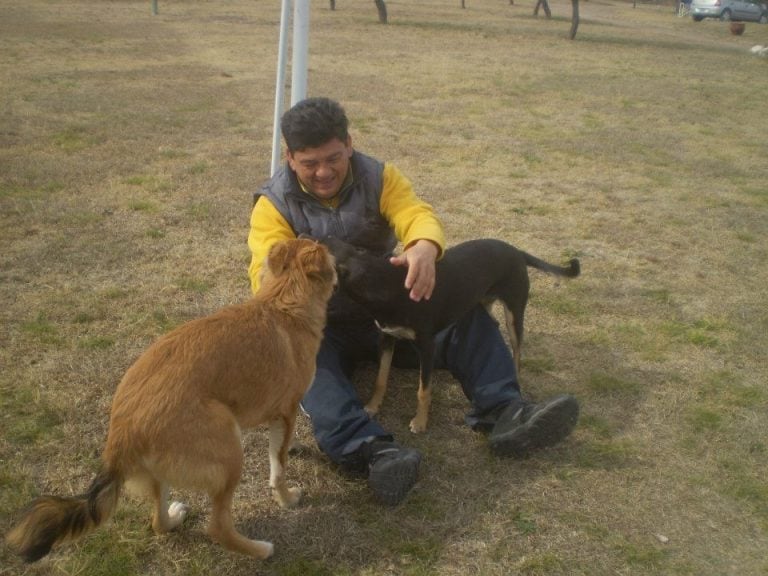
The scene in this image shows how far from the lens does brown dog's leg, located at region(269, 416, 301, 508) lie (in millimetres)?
2998

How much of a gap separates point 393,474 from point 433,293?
101 cm

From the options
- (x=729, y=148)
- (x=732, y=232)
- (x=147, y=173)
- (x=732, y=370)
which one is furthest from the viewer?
(x=729, y=148)

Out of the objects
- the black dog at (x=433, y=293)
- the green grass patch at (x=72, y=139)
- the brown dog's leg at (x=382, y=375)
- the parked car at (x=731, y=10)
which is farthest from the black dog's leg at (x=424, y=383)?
the parked car at (x=731, y=10)

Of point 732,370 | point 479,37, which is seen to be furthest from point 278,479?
point 479,37

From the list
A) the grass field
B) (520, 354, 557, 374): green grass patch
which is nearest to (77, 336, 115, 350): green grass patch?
the grass field

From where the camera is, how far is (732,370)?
451 centimetres

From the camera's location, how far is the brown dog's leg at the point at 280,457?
118 inches

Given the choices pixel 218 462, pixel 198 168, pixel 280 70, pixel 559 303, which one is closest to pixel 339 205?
pixel 218 462

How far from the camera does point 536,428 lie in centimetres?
338

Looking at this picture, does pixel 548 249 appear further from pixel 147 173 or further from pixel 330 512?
pixel 147 173

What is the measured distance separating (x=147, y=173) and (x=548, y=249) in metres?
4.60

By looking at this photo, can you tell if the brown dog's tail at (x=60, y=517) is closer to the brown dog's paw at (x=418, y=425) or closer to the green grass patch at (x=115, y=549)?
the green grass patch at (x=115, y=549)

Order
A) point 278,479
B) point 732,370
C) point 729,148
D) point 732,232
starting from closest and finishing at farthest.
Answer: point 278,479, point 732,370, point 732,232, point 729,148

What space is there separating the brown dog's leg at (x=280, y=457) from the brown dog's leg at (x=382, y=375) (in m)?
0.87
